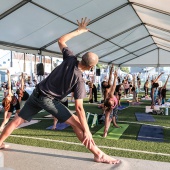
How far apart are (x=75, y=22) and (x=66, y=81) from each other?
7.27 metres

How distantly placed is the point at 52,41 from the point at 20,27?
7.53 ft

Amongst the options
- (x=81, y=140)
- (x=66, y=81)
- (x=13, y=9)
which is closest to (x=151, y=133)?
(x=81, y=140)

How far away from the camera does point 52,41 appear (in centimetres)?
1133

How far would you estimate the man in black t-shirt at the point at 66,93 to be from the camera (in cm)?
318

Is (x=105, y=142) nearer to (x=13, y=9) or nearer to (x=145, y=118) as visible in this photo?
(x=145, y=118)

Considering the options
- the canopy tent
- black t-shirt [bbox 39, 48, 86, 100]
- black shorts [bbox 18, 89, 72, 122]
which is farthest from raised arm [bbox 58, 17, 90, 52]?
the canopy tent

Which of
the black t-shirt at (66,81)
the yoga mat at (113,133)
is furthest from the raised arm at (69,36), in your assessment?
the yoga mat at (113,133)

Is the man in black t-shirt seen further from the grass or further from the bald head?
the grass

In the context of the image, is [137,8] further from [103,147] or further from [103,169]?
[103,169]

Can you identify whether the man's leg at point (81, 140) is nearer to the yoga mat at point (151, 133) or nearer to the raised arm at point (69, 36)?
the raised arm at point (69, 36)

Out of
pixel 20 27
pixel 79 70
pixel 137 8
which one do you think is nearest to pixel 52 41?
pixel 20 27

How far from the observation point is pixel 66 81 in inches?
128

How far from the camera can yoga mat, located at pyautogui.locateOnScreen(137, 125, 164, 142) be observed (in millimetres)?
5590

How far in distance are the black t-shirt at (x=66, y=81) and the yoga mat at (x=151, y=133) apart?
2.97 metres
